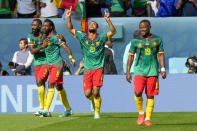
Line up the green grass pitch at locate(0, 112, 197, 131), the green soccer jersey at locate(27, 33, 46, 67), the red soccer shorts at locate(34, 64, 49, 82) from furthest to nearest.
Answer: the green soccer jersey at locate(27, 33, 46, 67) < the red soccer shorts at locate(34, 64, 49, 82) < the green grass pitch at locate(0, 112, 197, 131)

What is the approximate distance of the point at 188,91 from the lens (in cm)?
1628

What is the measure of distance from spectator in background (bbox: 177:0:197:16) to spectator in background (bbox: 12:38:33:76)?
4.86 meters

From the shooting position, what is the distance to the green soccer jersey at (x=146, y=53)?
1171 cm

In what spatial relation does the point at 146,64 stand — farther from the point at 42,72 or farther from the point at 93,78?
the point at 42,72

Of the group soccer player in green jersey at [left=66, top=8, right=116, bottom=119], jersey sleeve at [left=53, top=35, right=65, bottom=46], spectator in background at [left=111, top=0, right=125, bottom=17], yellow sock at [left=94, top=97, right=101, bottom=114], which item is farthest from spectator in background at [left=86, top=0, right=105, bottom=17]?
yellow sock at [left=94, top=97, right=101, bottom=114]

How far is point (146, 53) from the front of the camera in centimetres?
1174

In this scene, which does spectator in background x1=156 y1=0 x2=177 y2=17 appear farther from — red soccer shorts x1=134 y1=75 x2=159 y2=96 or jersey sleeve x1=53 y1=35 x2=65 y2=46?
red soccer shorts x1=134 y1=75 x2=159 y2=96

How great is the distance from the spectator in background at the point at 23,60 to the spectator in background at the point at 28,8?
1761mm

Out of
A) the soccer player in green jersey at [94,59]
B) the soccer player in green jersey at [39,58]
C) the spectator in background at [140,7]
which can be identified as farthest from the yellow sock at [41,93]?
the spectator in background at [140,7]

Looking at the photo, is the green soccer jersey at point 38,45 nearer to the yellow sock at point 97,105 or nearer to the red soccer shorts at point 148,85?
the yellow sock at point 97,105

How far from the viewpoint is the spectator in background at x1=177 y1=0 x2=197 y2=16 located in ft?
62.4

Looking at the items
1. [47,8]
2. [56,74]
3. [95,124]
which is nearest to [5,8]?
[47,8]

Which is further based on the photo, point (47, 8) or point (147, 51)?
point (47, 8)

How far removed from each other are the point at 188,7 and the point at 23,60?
5496mm
